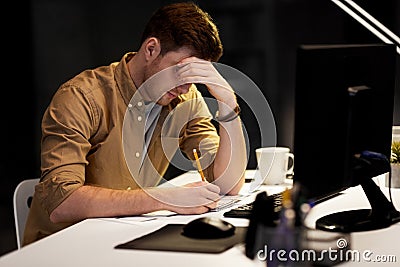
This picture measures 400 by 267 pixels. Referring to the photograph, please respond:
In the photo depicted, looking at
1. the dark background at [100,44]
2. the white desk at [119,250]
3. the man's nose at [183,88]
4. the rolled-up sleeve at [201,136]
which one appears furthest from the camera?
the dark background at [100,44]

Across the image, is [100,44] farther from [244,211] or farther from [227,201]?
[244,211]

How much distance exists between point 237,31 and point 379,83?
1.27m

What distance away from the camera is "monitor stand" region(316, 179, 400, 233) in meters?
1.82

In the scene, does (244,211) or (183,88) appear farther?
(183,88)

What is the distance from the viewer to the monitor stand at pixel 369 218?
71.7 inches

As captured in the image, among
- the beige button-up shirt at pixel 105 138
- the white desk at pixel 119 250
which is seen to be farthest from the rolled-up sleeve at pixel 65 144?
the white desk at pixel 119 250

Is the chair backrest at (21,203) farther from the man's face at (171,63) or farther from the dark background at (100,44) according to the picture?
the dark background at (100,44)

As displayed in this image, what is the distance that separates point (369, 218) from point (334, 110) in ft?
1.20

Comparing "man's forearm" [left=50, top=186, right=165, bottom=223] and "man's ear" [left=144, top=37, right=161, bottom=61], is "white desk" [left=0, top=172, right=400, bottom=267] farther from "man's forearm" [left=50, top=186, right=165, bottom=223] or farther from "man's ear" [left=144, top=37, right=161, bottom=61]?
"man's ear" [left=144, top=37, right=161, bottom=61]

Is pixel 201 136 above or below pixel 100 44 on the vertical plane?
below

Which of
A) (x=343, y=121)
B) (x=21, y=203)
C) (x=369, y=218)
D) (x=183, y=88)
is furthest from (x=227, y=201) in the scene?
(x=21, y=203)

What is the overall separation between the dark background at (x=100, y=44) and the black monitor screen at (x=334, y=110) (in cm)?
111

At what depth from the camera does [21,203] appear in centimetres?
248

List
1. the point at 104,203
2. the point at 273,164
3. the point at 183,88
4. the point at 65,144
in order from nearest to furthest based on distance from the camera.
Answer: the point at 104,203 → the point at 65,144 → the point at 183,88 → the point at 273,164
